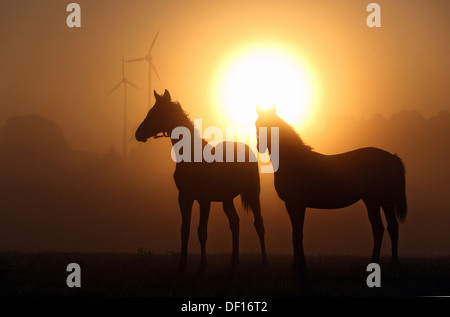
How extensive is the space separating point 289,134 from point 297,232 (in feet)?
6.85

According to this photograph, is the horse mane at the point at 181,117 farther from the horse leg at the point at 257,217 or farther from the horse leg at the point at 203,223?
the horse leg at the point at 257,217

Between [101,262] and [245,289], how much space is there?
4501mm

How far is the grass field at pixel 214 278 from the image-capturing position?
9008 mm

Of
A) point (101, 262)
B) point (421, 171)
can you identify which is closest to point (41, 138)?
point (421, 171)

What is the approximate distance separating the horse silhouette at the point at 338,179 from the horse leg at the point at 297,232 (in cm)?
2

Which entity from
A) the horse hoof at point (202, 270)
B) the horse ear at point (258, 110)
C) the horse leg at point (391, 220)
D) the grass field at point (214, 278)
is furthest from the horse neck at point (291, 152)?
the horse hoof at point (202, 270)

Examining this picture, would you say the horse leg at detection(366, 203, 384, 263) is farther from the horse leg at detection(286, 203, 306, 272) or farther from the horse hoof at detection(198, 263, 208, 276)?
the horse hoof at detection(198, 263, 208, 276)

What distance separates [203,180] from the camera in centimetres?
1070

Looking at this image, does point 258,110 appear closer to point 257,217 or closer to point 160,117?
point 160,117

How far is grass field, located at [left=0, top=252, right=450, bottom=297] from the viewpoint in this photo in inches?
355

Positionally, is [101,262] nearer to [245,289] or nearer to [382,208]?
[245,289]

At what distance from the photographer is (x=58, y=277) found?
33.6ft

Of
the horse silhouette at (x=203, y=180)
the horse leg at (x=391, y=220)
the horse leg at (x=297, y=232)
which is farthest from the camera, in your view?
the horse leg at (x=391, y=220)

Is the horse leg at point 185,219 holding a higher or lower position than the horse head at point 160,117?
lower
